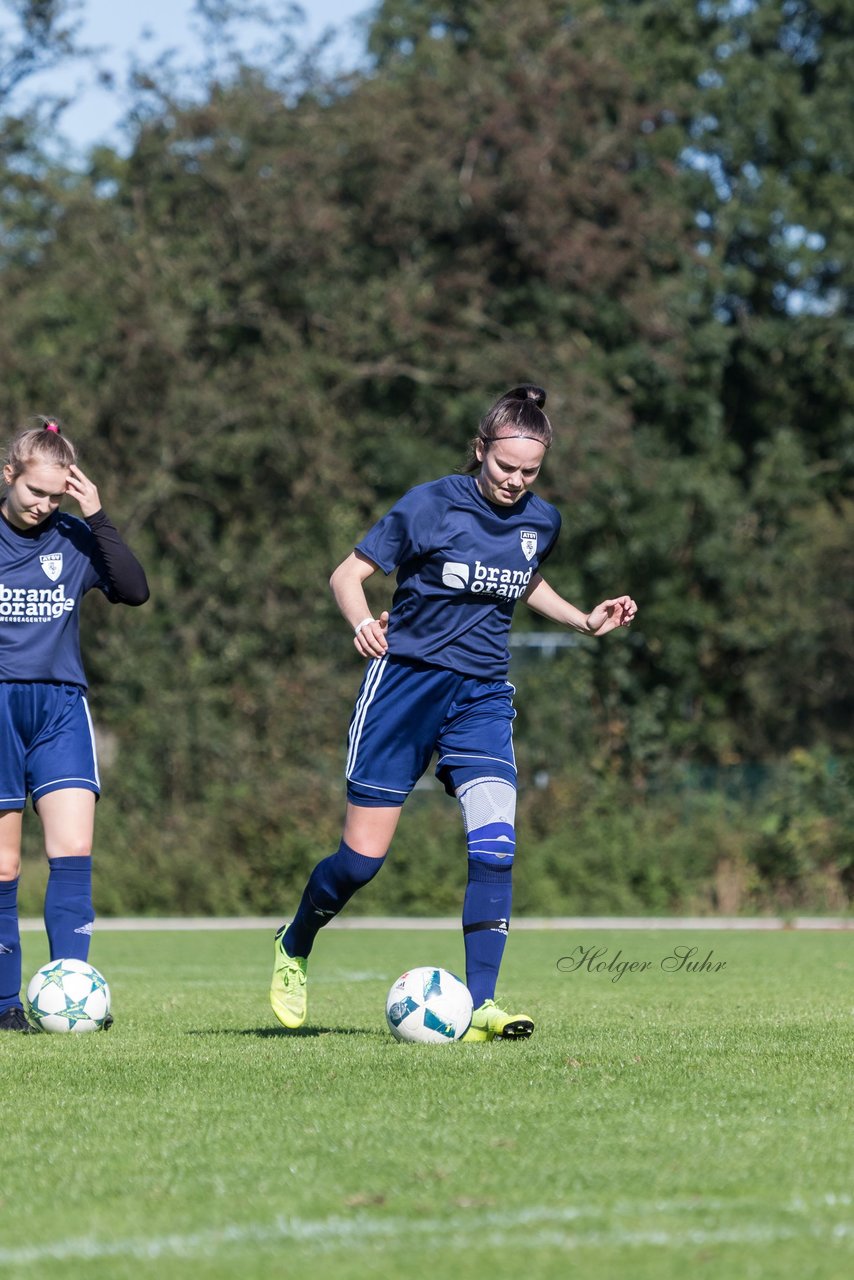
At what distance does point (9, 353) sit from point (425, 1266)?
23.4 m

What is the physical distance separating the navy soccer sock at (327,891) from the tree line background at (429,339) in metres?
15.0

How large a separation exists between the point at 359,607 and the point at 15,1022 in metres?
2.16

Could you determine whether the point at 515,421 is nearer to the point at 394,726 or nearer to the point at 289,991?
the point at 394,726

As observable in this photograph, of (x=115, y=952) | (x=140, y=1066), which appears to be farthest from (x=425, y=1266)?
(x=115, y=952)

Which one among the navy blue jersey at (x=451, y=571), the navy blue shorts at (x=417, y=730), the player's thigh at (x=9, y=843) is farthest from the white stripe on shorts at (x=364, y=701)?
the player's thigh at (x=9, y=843)

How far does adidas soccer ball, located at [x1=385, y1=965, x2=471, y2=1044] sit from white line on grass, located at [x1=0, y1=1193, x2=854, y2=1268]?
8.75ft

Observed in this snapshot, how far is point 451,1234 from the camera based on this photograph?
3.49m

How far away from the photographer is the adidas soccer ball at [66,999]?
22.5ft

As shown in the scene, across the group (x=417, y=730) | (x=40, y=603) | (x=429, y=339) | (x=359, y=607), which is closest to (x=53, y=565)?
(x=40, y=603)

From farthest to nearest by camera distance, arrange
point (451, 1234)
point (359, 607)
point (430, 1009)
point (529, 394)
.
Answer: point (529, 394), point (359, 607), point (430, 1009), point (451, 1234)

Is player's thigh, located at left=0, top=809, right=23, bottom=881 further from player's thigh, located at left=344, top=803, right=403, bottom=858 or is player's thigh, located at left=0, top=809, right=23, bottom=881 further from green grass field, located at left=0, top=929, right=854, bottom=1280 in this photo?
player's thigh, located at left=344, top=803, right=403, bottom=858

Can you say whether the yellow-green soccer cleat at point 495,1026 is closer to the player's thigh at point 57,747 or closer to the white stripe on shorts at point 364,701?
the white stripe on shorts at point 364,701
